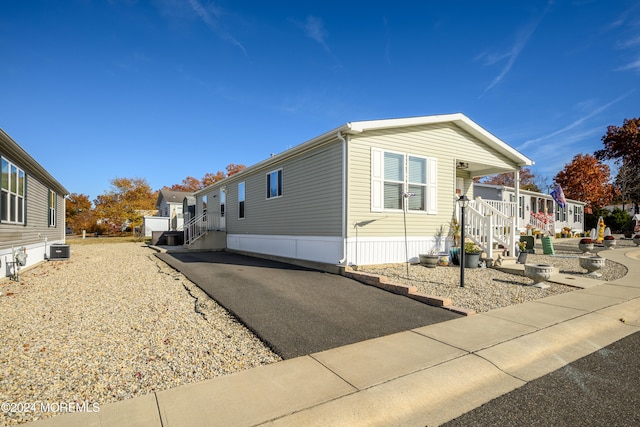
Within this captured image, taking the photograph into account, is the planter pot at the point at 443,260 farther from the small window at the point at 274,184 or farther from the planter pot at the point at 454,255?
the small window at the point at 274,184

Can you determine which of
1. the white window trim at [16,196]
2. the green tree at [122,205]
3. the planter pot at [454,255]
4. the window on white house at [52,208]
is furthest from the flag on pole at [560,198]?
the green tree at [122,205]

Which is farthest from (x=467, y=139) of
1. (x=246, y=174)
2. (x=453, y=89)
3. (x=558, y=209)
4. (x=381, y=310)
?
(x=558, y=209)

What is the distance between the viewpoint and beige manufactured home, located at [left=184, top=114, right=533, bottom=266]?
8336mm

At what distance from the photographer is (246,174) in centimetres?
1393

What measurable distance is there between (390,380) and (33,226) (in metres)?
12.8

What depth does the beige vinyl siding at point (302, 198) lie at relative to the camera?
856 cm

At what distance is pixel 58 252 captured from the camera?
483 inches

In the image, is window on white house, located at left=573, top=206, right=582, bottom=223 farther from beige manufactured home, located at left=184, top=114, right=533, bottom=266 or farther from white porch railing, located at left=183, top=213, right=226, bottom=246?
white porch railing, located at left=183, top=213, right=226, bottom=246

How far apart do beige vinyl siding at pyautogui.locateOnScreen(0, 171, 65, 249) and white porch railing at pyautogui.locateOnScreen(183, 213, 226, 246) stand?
556 centimetres

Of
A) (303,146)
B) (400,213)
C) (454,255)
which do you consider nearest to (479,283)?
(454,255)

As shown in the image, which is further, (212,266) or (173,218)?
(173,218)

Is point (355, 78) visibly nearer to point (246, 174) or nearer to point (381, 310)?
point (246, 174)

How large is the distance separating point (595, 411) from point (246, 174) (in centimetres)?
1307

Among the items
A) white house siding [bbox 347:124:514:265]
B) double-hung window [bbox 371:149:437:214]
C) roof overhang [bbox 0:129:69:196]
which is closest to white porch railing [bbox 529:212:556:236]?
white house siding [bbox 347:124:514:265]
